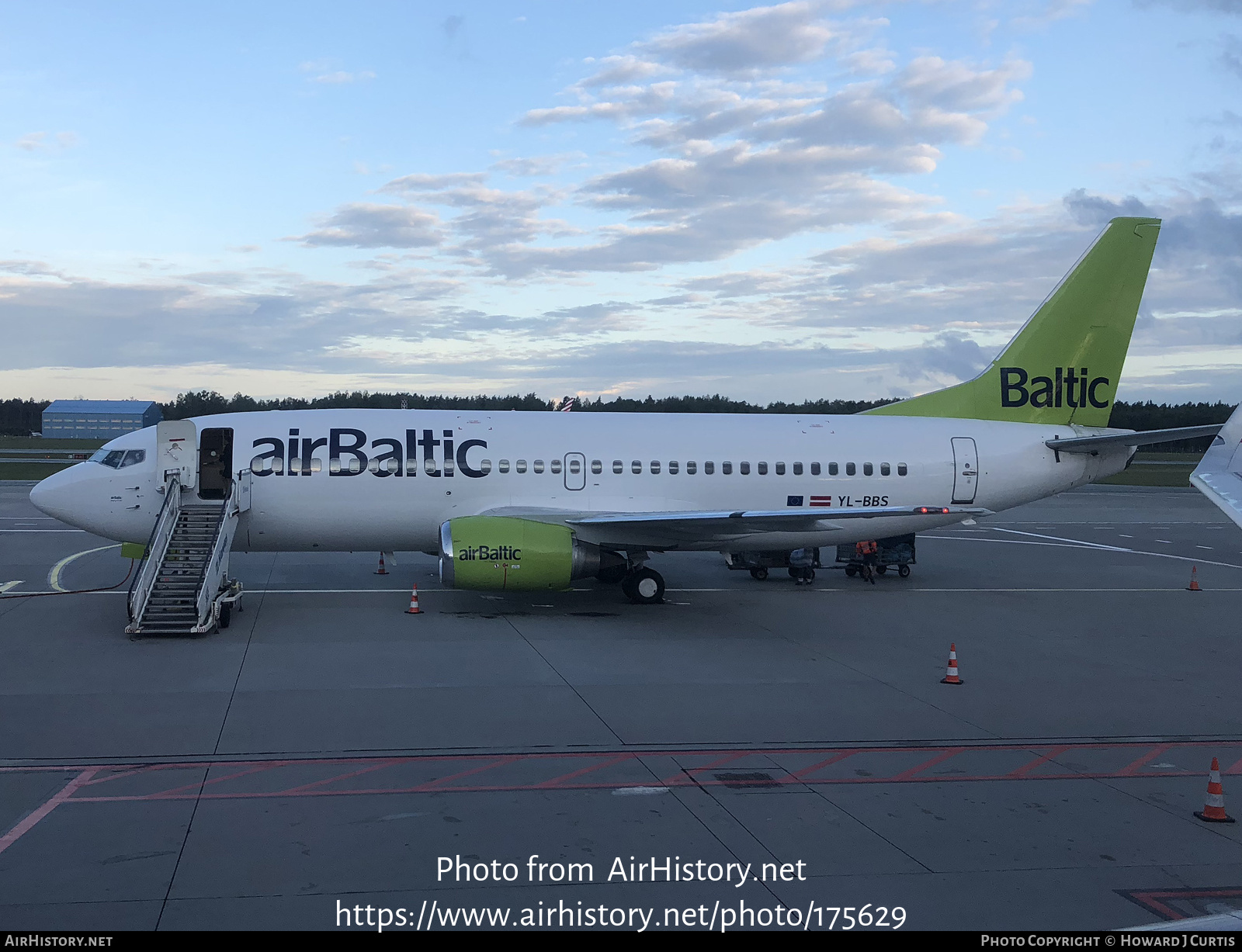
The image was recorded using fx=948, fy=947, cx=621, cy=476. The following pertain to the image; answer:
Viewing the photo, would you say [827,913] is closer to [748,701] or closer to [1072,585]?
[748,701]

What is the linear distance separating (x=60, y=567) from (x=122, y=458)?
24.9 feet

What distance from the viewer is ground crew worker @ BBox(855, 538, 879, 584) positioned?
27922mm

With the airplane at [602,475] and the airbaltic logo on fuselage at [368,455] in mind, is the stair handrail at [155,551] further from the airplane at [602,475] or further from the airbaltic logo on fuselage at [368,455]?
the airbaltic logo on fuselage at [368,455]

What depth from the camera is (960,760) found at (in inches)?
475

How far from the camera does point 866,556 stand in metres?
28.1

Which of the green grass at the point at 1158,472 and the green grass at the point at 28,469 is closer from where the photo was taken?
the green grass at the point at 28,469

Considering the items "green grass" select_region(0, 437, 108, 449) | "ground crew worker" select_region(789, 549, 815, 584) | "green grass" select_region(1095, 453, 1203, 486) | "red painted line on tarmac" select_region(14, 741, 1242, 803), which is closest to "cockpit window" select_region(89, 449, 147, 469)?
"red painted line on tarmac" select_region(14, 741, 1242, 803)

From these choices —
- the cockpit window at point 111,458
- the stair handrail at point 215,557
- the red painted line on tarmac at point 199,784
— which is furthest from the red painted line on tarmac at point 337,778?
the cockpit window at point 111,458

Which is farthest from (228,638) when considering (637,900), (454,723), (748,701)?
(637,900)

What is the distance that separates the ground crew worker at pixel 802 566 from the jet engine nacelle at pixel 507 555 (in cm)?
792

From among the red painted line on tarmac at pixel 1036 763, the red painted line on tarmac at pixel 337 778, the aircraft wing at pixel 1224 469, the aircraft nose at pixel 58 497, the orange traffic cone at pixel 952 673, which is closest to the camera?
the aircraft wing at pixel 1224 469

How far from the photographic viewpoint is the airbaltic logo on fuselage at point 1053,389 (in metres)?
27.0

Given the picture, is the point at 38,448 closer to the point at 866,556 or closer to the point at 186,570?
the point at 186,570

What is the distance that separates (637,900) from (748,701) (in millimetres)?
6685
